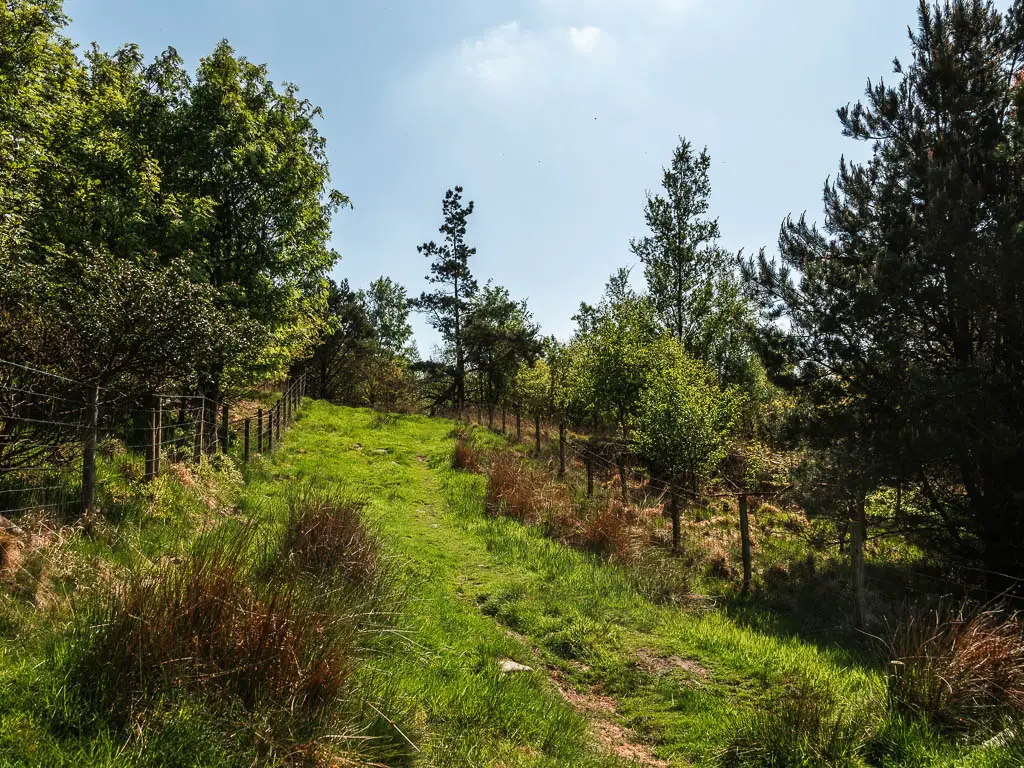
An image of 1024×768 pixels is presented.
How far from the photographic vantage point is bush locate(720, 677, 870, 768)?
3.67m

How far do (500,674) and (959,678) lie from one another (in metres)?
3.72

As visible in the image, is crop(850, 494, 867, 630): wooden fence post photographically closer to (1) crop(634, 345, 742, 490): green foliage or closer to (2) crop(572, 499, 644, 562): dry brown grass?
(2) crop(572, 499, 644, 562): dry brown grass

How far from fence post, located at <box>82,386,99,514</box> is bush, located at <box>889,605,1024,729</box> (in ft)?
25.9

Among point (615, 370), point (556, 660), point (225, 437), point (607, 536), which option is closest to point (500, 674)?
point (556, 660)

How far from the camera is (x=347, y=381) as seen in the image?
3566 centimetres

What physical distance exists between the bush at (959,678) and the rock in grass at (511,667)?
3042mm

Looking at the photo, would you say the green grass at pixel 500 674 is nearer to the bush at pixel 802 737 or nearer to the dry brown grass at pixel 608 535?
the bush at pixel 802 737

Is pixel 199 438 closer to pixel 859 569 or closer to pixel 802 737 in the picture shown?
pixel 802 737

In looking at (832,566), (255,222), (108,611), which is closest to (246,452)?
(255,222)

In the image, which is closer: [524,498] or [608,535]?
[608,535]

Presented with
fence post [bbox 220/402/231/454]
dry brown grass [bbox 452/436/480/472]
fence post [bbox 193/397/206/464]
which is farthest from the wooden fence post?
fence post [bbox 220/402/231/454]

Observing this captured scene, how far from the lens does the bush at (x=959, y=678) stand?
404cm

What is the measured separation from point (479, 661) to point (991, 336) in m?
10.5

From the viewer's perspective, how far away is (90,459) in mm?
5727
